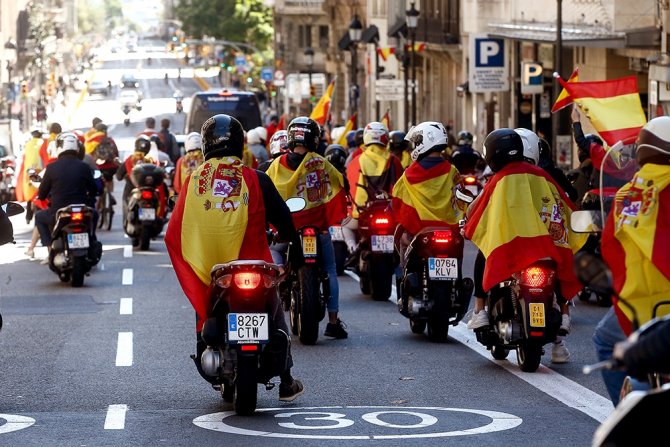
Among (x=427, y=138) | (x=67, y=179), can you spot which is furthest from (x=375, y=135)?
(x=427, y=138)

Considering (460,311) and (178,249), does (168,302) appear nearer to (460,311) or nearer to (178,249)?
(460,311)

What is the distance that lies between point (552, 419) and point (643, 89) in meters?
25.8

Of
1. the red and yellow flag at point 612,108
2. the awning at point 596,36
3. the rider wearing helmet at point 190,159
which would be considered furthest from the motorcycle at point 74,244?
the awning at point 596,36

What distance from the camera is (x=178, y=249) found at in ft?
33.2

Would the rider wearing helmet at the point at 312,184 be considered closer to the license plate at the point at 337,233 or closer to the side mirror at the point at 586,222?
the license plate at the point at 337,233

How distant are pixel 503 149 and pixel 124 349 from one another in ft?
11.7

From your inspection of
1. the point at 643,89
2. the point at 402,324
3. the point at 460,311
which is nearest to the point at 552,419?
the point at 460,311

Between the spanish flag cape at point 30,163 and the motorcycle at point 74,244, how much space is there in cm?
868

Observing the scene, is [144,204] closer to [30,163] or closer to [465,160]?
[465,160]

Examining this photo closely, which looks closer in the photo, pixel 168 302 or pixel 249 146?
pixel 168 302

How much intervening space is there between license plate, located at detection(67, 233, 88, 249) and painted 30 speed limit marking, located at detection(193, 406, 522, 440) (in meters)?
9.09

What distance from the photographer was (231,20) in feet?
377

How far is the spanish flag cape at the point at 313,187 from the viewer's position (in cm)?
1402

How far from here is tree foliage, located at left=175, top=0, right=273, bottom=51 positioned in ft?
371
